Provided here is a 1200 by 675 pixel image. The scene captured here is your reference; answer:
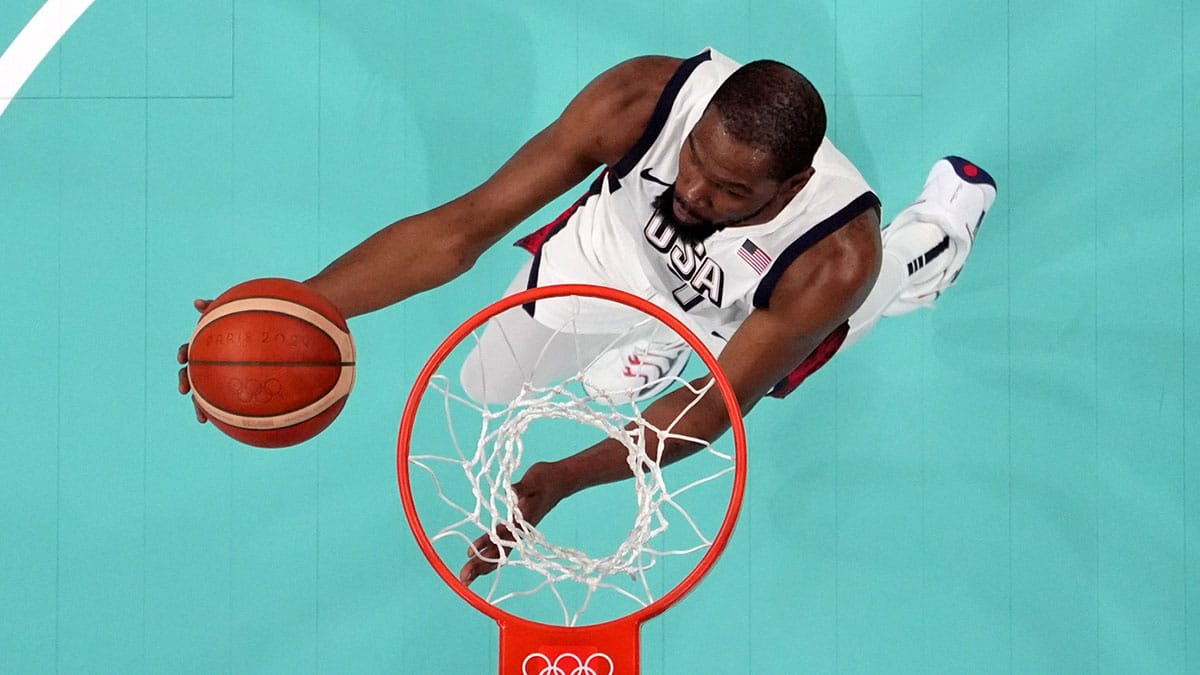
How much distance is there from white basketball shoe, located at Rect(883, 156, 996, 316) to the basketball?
138 centimetres

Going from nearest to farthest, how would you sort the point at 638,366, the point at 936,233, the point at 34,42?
the point at 638,366
the point at 936,233
the point at 34,42

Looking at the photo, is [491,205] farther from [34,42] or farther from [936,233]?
[34,42]

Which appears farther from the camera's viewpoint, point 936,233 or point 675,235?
point 936,233

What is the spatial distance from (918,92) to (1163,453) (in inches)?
43.9

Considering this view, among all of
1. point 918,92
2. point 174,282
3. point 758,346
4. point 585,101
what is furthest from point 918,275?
point 174,282

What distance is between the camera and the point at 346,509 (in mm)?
A: 2699

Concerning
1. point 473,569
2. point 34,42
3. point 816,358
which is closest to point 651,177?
point 816,358

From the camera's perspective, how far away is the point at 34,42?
283 cm

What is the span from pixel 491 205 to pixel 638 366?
63 cm

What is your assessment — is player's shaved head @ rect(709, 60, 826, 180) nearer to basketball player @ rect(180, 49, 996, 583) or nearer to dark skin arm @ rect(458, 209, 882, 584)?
basketball player @ rect(180, 49, 996, 583)

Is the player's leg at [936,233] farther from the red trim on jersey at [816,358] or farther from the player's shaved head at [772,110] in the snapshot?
the player's shaved head at [772,110]

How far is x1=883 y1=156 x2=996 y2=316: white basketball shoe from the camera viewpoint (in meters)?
2.60

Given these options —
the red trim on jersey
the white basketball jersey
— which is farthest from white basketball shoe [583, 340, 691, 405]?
the red trim on jersey

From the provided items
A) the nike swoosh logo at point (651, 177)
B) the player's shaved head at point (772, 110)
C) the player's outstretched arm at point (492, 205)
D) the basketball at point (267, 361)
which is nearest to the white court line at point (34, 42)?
the player's outstretched arm at point (492, 205)
